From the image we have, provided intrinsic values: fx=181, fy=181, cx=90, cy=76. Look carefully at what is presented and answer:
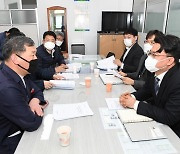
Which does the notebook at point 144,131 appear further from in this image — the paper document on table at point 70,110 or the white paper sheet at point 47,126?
the white paper sheet at point 47,126

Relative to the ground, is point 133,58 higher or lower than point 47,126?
higher

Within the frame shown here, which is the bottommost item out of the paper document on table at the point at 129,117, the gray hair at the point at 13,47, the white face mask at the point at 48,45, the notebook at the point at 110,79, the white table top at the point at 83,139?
the white table top at the point at 83,139

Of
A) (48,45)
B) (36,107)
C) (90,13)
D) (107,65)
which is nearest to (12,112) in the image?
(36,107)

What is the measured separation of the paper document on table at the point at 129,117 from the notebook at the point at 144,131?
34mm

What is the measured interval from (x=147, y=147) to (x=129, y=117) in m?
0.31

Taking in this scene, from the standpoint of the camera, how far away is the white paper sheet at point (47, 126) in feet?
3.78

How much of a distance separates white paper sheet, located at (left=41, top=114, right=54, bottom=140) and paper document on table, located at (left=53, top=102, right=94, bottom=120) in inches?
1.6

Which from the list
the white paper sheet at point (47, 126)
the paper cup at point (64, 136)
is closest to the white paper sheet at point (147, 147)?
the paper cup at point (64, 136)

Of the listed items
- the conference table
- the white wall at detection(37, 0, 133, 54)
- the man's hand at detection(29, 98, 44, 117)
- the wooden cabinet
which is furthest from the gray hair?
the white wall at detection(37, 0, 133, 54)

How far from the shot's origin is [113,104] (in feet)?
5.15

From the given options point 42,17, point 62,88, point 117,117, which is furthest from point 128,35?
point 42,17

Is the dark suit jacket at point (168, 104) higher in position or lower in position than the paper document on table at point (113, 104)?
higher

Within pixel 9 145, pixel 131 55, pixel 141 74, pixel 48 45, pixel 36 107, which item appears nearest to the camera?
pixel 9 145

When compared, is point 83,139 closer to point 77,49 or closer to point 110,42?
point 110,42
